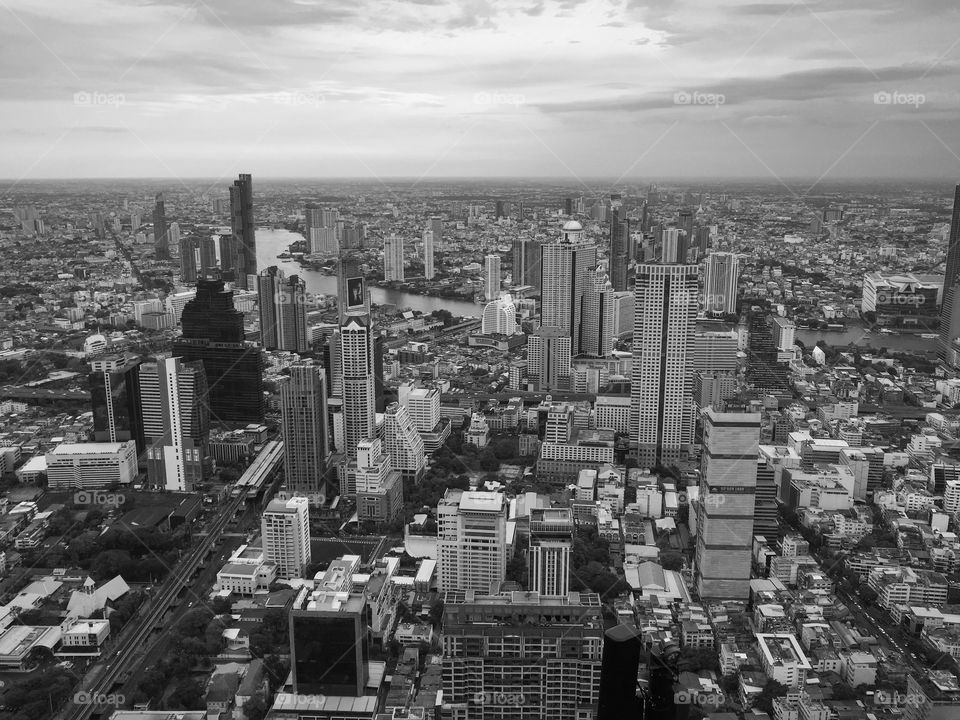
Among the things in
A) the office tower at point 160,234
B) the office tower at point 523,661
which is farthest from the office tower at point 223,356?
the office tower at point 523,661

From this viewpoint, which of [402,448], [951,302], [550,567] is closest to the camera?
[550,567]

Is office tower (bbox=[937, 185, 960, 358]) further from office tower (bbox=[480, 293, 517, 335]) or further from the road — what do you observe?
the road

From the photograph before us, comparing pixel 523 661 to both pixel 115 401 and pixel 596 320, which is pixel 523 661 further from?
pixel 596 320

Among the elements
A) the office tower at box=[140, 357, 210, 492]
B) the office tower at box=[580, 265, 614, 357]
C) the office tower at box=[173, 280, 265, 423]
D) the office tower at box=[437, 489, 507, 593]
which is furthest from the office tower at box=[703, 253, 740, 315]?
the office tower at box=[437, 489, 507, 593]

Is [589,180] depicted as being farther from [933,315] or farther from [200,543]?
[200,543]

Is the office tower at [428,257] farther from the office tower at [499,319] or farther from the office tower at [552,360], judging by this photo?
the office tower at [552,360]

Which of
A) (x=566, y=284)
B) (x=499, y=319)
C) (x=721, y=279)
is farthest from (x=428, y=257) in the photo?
(x=721, y=279)
